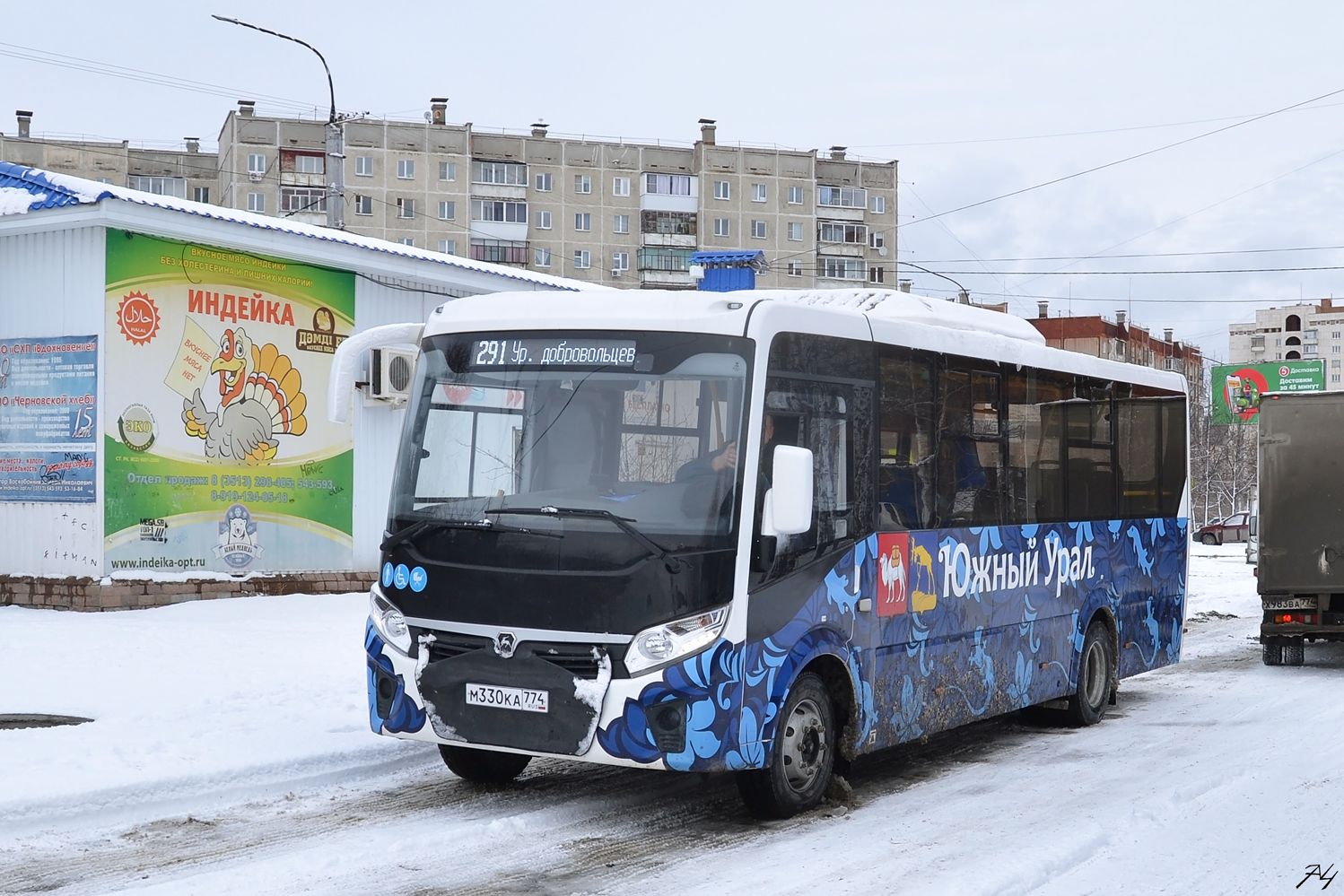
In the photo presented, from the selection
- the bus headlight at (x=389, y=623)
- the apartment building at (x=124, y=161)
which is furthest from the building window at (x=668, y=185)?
the bus headlight at (x=389, y=623)

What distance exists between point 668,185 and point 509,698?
8253cm

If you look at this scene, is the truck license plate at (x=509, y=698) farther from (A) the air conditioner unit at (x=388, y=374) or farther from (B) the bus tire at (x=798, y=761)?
(A) the air conditioner unit at (x=388, y=374)

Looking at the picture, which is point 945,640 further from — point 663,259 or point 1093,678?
point 663,259

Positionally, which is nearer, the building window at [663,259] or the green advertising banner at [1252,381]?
the green advertising banner at [1252,381]

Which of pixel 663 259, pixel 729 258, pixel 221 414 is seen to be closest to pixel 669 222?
pixel 663 259

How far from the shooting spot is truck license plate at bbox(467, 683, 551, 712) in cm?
701

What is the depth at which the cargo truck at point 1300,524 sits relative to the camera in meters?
15.3

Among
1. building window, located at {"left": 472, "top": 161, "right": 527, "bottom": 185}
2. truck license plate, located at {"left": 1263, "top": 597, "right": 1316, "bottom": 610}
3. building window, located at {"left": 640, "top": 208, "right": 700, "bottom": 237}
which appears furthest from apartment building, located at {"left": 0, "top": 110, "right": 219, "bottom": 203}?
truck license plate, located at {"left": 1263, "top": 597, "right": 1316, "bottom": 610}

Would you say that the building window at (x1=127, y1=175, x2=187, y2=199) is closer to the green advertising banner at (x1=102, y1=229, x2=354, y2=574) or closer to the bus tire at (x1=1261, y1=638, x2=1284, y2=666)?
the green advertising banner at (x1=102, y1=229, x2=354, y2=574)

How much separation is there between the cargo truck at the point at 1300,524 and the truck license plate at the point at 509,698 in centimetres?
1088

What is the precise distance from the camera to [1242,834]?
7.22 m

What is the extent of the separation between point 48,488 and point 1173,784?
36.6ft

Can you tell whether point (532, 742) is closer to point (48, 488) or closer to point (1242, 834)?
point (1242, 834)

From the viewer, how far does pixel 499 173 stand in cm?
8381
